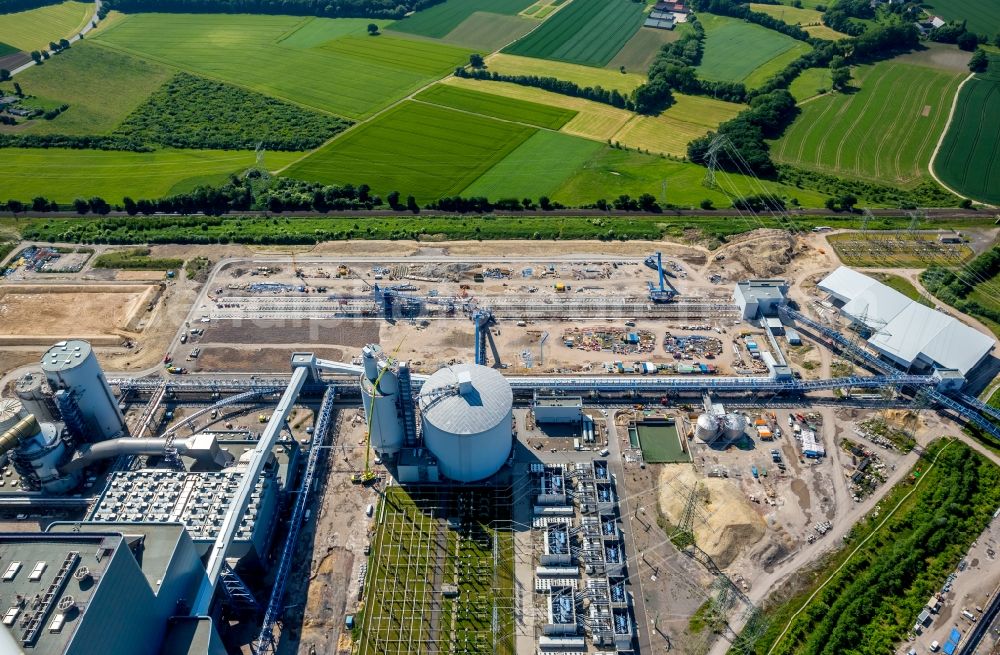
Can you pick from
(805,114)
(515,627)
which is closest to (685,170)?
(805,114)

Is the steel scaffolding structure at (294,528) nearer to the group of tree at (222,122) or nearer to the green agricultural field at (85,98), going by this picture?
the group of tree at (222,122)

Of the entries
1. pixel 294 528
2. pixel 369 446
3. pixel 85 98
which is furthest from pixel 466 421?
pixel 85 98

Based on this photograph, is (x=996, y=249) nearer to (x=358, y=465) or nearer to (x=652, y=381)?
(x=652, y=381)

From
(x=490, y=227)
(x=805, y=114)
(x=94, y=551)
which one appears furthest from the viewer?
(x=805, y=114)

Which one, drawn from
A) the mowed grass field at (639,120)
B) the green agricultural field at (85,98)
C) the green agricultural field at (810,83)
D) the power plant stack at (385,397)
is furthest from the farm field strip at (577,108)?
the power plant stack at (385,397)

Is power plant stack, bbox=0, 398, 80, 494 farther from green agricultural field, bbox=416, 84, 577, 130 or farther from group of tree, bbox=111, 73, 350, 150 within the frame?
green agricultural field, bbox=416, 84, 577, 130

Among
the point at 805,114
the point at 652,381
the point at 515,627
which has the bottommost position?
the point at 515,627
